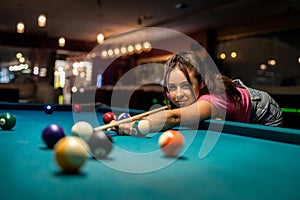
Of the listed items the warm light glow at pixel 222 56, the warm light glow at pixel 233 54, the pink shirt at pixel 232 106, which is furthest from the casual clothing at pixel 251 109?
the warm light glow at pixel 222 56

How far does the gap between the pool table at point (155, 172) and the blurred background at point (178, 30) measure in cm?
253

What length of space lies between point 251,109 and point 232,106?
8.9 inches

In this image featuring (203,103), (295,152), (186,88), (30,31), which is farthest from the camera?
(30,31)

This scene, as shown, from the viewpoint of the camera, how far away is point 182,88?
2.19 m

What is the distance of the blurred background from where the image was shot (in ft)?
21.3

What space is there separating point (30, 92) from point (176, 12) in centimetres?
669

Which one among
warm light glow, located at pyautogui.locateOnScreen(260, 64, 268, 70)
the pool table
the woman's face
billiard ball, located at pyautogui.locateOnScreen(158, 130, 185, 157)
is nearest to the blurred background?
warm light glow, located at pyautogui.locateOnScreen(260, 64, 268, 70)

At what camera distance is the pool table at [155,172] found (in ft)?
2.47

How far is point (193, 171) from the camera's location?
1.00 metres

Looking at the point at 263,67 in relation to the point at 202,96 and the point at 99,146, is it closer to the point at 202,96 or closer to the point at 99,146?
the point at 202,96

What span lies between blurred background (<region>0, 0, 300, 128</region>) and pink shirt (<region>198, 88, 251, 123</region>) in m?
1.53

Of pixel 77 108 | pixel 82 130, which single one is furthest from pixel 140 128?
pixel 77 108

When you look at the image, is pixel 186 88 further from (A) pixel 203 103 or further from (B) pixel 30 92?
(B) pixel 30 92

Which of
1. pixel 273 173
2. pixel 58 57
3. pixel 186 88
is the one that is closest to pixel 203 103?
pixel 186 88
